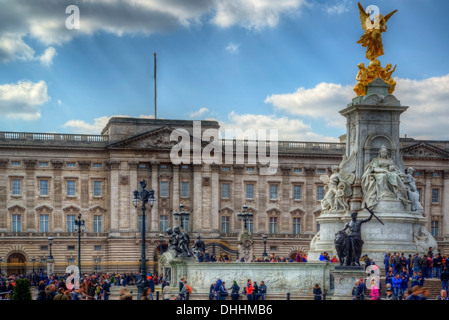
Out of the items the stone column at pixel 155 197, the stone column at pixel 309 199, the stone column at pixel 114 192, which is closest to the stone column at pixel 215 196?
the stone column at pixel 155 197

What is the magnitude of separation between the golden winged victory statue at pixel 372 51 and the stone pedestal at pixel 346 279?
13.4 metres

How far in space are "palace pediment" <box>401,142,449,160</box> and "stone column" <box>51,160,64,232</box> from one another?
34796 mm

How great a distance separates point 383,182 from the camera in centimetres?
4181

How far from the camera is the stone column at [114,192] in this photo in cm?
8894

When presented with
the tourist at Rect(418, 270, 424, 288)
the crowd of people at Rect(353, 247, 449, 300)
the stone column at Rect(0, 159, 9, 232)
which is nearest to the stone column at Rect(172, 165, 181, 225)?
the stone column at Rect(0, 159, 9, 232)

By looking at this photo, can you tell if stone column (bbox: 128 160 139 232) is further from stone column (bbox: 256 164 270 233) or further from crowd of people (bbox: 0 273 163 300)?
crowd of people (bbox: 0 273 163 300)

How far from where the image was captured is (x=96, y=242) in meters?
89.2

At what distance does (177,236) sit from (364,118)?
10579mm

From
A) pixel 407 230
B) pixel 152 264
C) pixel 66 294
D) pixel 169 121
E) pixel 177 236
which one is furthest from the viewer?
pixel 169 121

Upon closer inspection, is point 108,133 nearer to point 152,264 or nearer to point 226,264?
point 152,264

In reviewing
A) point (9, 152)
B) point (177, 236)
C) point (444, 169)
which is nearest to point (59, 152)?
point (9, 152)

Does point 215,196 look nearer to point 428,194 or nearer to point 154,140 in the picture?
point 154,140

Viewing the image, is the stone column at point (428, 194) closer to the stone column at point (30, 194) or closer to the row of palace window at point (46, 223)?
the row of palace window at point (46, 223)

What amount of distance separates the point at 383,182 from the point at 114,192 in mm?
50958
